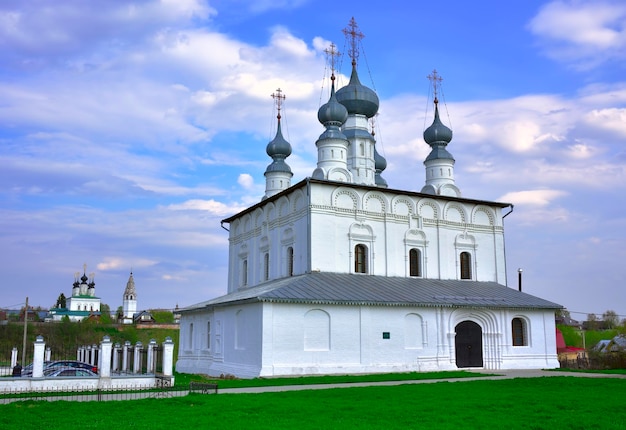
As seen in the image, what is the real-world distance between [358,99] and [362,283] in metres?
11.1

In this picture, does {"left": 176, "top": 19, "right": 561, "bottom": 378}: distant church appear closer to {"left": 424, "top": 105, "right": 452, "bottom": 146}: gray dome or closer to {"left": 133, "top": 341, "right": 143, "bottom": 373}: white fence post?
{"left": 424, "top": 105, "right": 452, "bottom": 146}: gray dome

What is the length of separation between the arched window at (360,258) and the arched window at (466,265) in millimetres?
5005

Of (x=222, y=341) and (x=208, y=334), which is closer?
(x=222, y=341)

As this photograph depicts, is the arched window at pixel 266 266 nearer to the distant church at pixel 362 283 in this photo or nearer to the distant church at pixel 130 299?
the distant church at pixel 362 283

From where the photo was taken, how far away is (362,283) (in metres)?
24.6

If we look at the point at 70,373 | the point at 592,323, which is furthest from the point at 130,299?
the point at 70,373

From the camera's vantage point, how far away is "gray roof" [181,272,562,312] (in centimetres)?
2202

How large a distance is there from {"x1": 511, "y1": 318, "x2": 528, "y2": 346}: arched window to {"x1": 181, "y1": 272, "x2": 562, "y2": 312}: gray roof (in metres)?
0.87

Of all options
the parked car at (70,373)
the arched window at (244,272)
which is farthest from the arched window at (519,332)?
the parked car at (70,373)

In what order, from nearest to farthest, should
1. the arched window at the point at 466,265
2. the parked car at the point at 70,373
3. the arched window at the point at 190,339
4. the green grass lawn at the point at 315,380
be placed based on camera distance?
the parked car at the point at 70,373, the green grass lawn at the point at 315,380, the arched window at the point at 466,265, the arched window at the point at 190,339

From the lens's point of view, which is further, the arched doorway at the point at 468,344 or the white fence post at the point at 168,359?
the arched doorway at the point at 468,344

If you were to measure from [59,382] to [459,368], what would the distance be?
14.9 metres

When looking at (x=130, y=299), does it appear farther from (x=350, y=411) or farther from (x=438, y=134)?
(x=350, y=411)

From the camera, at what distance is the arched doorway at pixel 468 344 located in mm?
24953
